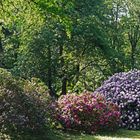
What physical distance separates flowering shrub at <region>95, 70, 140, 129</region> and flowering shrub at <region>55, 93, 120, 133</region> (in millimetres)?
2258

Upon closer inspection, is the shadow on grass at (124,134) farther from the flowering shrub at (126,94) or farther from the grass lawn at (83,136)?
the flowering shrub at (126,94)

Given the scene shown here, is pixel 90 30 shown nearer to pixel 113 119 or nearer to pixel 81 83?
pixel 81 83

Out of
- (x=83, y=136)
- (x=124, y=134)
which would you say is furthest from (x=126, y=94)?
(x=83, y=136)

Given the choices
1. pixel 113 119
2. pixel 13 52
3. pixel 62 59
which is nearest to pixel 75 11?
pixel 62 59

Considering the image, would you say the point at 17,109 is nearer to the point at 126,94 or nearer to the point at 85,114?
the point at 85,114

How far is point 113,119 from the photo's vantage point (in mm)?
18141

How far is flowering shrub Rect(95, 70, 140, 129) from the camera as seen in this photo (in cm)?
2034

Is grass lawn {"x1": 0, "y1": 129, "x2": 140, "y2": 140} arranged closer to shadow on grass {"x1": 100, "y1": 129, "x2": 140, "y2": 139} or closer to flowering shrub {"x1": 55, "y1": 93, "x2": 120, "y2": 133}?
shadow on grass {"x1": 100, "y1": 129, "x2": 140, "y2": 139}

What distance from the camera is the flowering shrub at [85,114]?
17.3 metres

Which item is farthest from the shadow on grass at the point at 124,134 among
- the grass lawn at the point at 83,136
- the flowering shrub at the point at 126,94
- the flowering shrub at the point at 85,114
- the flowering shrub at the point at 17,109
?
the flowering shrub at the point at 17,109

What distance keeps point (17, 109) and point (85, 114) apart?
4.17m

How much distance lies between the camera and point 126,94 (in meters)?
21.0

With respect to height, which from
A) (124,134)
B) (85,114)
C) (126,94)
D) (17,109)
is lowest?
(124,134)

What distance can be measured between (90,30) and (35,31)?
3.39 meters
